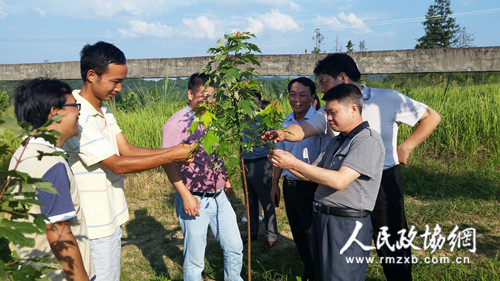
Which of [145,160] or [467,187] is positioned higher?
[145,160]

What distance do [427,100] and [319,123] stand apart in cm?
581

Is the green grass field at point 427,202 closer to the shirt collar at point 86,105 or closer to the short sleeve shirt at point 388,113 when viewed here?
the shirt collar at point 86,105

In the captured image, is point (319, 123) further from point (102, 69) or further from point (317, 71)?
point (102, 69)

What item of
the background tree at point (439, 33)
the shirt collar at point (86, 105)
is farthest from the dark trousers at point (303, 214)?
the background tree at point (439, 33)

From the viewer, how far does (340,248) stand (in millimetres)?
2396

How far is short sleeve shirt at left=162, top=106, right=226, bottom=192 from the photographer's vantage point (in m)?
3.06

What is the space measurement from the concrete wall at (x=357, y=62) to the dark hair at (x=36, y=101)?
5.26m

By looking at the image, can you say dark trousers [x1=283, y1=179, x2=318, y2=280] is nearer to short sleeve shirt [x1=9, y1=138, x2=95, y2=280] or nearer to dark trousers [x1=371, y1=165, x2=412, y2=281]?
dark trousers [x1=371, y1=165, x2=412, y2=281]

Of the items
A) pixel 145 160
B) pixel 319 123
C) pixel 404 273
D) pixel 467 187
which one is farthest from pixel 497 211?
pixel 145 160

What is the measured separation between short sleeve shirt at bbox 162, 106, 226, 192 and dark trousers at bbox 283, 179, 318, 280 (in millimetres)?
861

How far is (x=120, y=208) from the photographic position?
8.48ft

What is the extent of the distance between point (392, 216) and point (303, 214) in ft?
2.86

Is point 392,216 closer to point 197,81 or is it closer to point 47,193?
point 197,81

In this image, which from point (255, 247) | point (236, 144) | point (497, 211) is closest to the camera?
point (236, 144)
